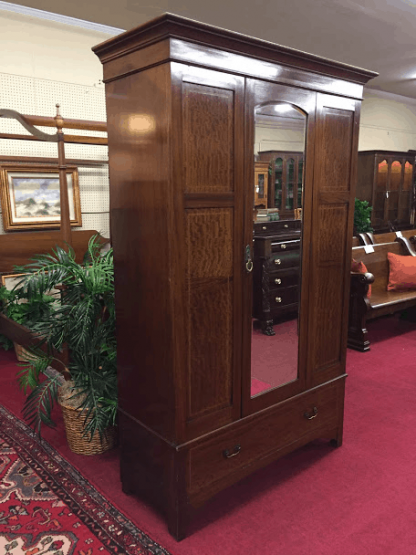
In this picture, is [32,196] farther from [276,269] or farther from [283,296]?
[283,296]

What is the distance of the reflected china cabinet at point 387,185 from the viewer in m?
7.96

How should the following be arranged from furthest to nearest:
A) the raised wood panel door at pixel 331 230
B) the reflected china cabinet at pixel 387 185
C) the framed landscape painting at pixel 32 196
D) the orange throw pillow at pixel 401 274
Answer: the reflected china cabinet at pixel 387 185
the orange throw pillow at pixel 401 274
the framed landscape painting at pixel 32 196
the raised wood panel door at pixel 331 230

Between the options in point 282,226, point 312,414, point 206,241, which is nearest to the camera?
point 206,241

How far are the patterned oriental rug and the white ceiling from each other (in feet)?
12.5

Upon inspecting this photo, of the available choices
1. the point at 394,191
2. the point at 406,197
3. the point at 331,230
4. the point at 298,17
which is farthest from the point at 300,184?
the point at 406,197

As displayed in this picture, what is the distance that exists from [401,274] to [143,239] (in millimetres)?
4032

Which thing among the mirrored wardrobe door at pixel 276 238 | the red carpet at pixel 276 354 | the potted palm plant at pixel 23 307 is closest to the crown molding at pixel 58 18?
the potted palm plant at pixel 23 307

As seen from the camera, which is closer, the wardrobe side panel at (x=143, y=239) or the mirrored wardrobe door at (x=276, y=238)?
the wardrobe side panel at (x=143, y=239)

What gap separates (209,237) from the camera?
6.15ft

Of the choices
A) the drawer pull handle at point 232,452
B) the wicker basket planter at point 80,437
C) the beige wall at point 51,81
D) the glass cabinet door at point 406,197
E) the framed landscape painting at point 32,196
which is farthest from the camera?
the glass cabinet door at point 406,197

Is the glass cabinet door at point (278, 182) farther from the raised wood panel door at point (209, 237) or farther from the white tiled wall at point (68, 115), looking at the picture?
the white tiled wall at point (68, 115)

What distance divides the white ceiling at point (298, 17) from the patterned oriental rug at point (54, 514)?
382 centimetres

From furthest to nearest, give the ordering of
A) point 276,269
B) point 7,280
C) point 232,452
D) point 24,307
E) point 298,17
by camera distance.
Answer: point 298,17
point 7,280
point 24,307
point 276,269
point 232,452

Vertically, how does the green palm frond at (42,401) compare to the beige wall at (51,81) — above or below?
below
